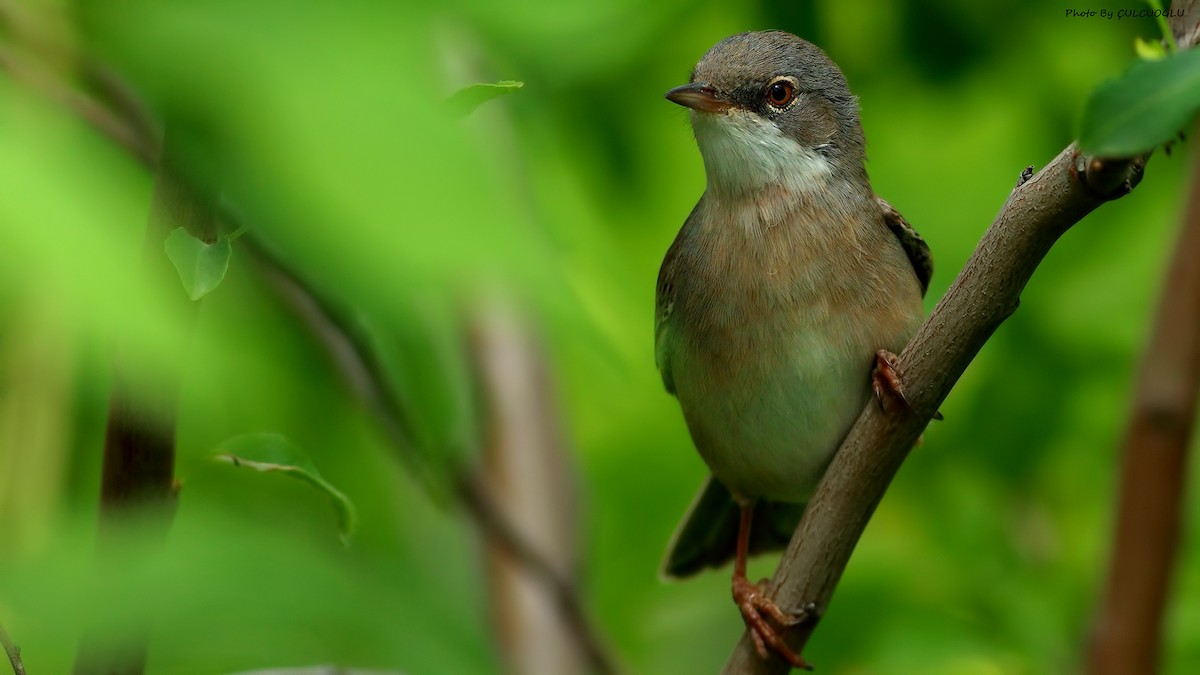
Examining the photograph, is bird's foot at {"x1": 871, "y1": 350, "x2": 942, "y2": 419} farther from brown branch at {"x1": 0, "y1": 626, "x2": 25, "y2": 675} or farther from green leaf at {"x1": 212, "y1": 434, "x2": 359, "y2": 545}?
brown branch at {"x1": 0, "y1": 626, "x2": 25, "y2": 675}

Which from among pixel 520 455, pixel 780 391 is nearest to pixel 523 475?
pixel 520 455

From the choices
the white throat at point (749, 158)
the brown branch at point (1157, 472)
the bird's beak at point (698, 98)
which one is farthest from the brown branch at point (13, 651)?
the white throat at point (749, 158)

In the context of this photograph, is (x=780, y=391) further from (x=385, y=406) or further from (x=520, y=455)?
(x=520, y=455)

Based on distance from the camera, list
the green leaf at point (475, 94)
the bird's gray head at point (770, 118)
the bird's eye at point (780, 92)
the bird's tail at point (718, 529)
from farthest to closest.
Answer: the bird's tail at point (718, 529) → the bird's eye at point (780, 92) → the bird's gray head at point (770, 118) → the green leaf at point (475, 94)

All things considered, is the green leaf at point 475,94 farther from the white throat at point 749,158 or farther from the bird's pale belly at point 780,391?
the white throat at point 749,158

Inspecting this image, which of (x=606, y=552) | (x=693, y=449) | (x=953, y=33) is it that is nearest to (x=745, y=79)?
(x=953, y=33)

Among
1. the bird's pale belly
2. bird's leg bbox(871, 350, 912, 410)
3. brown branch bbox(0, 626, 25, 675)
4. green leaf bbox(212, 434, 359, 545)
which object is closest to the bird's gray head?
the bird's pale belly

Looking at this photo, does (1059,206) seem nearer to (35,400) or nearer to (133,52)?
(133,52)
